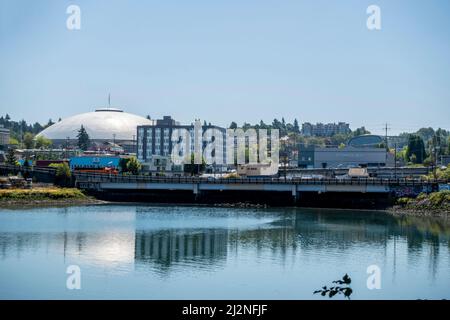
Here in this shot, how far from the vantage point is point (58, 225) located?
48.3 meters

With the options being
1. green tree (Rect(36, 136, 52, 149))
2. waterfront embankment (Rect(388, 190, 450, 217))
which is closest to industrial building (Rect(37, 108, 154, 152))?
green tree (Rect(36, 136, 52, 149))

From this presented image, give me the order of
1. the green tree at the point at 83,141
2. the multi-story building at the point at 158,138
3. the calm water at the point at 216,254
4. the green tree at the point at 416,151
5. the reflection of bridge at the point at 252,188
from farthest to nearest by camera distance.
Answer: the green tree at the point at 83,141, the multi-story building at the point at 158,138, the green tree at the point at 416,151, the reflection of bridge at the point at 252,188, the calm water at the point at 216,254

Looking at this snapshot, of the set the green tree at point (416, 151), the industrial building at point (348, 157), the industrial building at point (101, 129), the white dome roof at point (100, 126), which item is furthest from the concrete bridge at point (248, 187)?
the white dome roof at point (100, 126)

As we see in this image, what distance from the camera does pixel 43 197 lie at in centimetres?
6838

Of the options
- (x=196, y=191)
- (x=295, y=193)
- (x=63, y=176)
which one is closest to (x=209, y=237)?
(x=295, y=193)

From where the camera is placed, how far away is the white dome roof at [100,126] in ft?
575

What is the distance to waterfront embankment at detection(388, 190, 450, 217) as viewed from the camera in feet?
193

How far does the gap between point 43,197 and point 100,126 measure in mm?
111217

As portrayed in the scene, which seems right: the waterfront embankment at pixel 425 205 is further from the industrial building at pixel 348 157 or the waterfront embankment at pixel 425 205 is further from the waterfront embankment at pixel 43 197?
the industrial building at pixel 348 157

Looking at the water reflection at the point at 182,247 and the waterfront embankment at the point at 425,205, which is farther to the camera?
the waterfront embankment at the point at 425,205

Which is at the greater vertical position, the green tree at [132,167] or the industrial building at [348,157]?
the industrial building at [348,157]

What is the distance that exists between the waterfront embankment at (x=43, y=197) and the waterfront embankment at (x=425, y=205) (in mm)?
29507

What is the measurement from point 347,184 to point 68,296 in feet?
144
